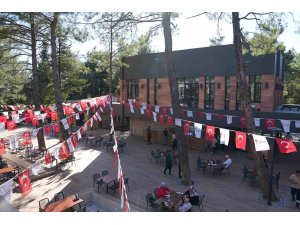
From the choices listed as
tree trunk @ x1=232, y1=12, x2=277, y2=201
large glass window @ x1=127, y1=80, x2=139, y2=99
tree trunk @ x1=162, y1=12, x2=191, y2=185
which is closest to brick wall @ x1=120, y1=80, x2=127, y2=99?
large glass window @ x1=127, y1=80, x2=139, y2=99

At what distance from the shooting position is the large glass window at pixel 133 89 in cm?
2414

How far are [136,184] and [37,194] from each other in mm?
4351

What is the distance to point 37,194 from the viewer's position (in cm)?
1178

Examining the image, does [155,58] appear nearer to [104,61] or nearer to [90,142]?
[104,61]

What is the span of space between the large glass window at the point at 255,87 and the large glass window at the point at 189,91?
3846 millimetres

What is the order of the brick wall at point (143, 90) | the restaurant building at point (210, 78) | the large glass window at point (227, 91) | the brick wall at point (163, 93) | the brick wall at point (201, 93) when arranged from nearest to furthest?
the restaurant building at point (210, 78) → the large glass window at point (227, 91) → the brick wall at point (201, 93) → the brick wall at point (163, 93) → the brick wall at point (143, 90)

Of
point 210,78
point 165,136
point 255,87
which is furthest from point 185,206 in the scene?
point 210,78

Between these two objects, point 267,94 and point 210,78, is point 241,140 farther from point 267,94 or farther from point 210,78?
point 210,78

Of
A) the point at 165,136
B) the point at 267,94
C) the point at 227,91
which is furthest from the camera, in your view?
the point at 165,136

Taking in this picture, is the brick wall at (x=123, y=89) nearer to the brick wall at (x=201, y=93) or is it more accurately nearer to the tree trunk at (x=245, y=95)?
the brick wall at (x=201, y=93)

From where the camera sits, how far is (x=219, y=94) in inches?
744

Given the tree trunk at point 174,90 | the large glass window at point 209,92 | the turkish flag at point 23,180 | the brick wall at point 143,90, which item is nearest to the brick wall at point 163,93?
the brick wall at point 143,90

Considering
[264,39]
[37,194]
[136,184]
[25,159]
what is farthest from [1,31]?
[264,39]

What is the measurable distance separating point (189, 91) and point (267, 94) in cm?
557
